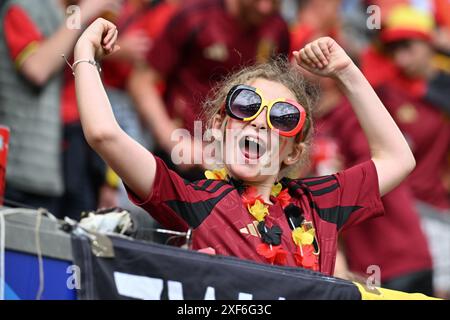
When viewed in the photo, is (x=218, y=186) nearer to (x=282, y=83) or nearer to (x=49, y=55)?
(x=282, y=83)

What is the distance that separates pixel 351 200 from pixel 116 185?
105 inches

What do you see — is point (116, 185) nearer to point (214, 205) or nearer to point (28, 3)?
point (28, 3)

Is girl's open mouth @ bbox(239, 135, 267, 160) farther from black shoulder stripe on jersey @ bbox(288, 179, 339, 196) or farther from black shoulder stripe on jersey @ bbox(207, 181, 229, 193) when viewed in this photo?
black shoulder stripe on jersey @ bbox(288, 179, 339, 196)

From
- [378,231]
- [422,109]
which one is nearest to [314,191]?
[378,231]

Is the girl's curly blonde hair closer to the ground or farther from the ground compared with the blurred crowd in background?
closer to the ground

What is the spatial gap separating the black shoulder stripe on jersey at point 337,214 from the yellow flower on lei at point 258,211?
0.23 m

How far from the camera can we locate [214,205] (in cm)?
367

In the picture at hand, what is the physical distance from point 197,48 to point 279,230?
2847 mm

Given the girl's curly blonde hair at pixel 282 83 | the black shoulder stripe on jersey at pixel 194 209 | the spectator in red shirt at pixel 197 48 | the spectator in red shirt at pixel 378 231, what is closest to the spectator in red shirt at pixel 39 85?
the spectator in red shirt at pixel 197 48

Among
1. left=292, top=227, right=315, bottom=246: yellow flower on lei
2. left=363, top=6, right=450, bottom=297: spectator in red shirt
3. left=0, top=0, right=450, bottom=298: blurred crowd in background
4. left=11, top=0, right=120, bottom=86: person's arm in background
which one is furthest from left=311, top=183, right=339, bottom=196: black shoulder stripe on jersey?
left=363, top=6, right=450, bottom=297: spectator in red shirt

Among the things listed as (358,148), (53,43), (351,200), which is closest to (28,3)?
(53,43)

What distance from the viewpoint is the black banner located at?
3.48 m

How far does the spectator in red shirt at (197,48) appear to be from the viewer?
20.8 feet

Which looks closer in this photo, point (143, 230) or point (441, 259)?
point (143, 230)
